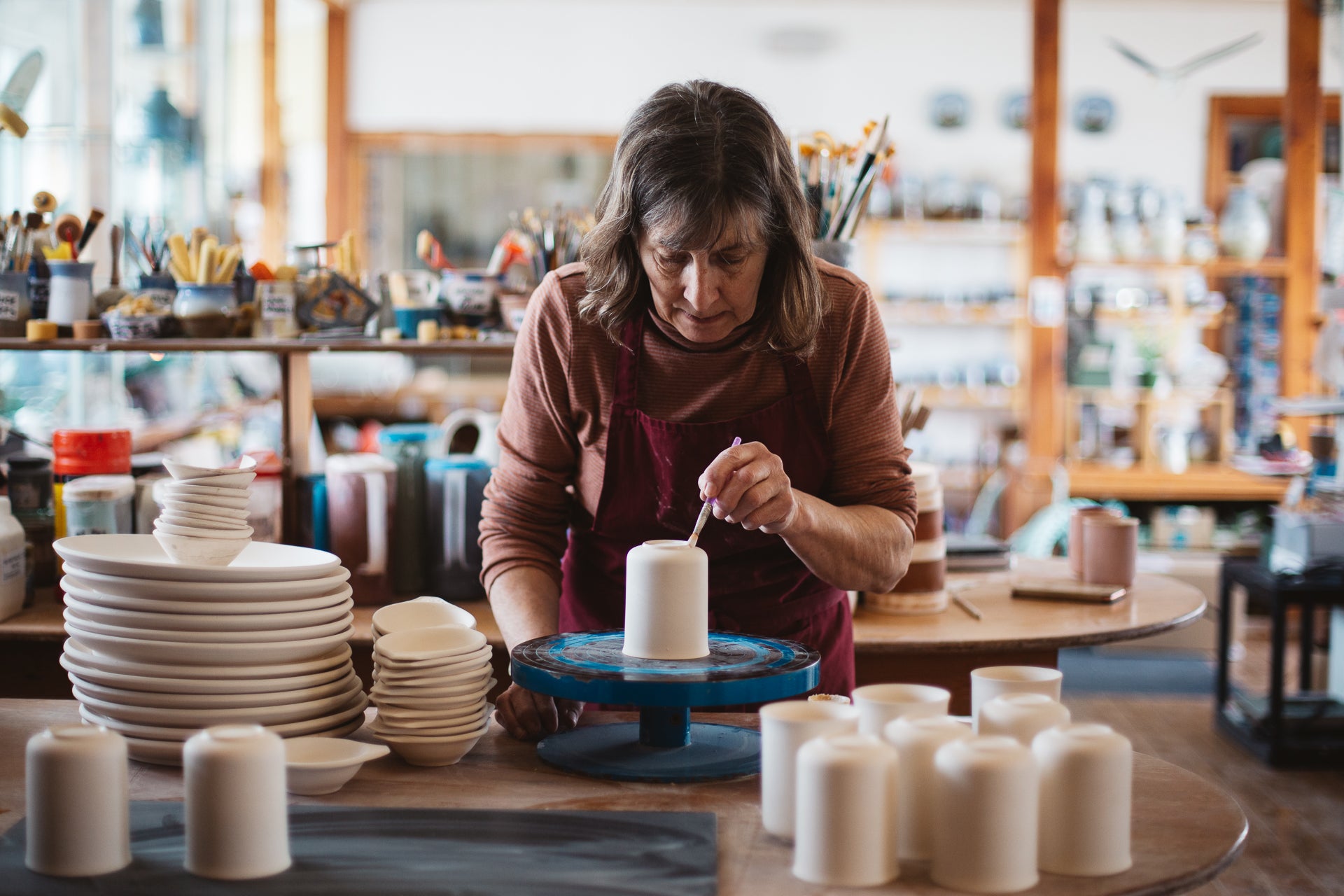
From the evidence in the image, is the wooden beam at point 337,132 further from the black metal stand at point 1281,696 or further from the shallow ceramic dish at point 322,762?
the shallow ceramic dish at point 322,762

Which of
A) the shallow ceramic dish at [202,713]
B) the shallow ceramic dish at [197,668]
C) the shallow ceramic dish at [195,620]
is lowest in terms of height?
the shallow ceramic dish at [202,713]

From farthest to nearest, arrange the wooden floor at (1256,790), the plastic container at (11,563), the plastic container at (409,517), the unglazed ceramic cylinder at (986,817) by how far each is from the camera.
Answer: the wooden floor at (1256,790) < the plastic container at (409,517) < the plastic container at (11,563) < the unglazed ceramic cylinder at (986,817)

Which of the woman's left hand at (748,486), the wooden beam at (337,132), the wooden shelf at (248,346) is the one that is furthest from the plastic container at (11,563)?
the wooden beam at (337,132)

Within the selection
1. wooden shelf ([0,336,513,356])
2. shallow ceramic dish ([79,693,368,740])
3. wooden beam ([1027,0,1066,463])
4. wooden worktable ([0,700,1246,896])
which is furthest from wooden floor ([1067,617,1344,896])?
shallow ceramic dish ([79,693,368,740])

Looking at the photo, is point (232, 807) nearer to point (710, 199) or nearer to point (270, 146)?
point (710, 199)

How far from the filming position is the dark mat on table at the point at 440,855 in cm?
107

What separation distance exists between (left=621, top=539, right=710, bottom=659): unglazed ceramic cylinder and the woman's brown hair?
1.32ft

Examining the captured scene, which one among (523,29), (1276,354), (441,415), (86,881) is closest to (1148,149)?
(1276,354)

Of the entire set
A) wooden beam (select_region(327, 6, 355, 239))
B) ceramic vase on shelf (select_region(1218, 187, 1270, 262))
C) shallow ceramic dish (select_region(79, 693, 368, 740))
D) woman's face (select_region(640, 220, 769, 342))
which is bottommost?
shallow ceramic dish (select_region(79, 693, 368, 740))

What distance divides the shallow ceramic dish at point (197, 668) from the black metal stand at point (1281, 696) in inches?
137

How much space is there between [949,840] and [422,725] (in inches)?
23.1

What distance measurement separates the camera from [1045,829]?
110 centimetres

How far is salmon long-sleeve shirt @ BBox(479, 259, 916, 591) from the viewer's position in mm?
1761

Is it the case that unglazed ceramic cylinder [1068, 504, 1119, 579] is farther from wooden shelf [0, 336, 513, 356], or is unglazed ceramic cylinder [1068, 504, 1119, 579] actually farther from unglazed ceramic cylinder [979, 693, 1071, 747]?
unglazed ceramic cylinder [979, 693, 1071, 747]
